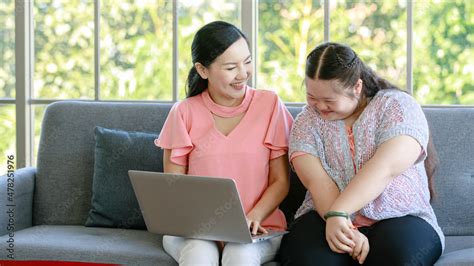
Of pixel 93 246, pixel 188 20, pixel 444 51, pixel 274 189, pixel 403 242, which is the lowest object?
pixel 93 246

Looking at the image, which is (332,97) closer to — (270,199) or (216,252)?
(270,199)

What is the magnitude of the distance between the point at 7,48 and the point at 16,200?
3.74 feet

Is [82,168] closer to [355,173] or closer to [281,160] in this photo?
[281,160]

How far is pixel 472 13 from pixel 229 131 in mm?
1284

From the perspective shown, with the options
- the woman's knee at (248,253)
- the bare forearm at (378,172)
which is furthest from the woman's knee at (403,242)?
the woman's knee at (248,253)

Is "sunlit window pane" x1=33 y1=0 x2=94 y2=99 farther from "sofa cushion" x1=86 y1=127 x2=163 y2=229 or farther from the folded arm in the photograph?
the folded arm

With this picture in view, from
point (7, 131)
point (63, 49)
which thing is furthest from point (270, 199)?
point (7, 131)

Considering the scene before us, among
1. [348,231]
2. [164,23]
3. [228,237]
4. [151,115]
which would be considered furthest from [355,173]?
[164,23]

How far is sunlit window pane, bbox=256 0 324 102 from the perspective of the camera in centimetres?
382

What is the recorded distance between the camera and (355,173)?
2.83 m

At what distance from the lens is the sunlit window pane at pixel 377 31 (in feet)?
12.1

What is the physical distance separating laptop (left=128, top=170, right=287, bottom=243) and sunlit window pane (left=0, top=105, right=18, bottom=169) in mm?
1643

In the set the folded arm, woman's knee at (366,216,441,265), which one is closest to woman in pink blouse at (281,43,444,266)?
woman's knee at (366,216,441,265)

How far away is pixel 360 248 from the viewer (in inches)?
102
